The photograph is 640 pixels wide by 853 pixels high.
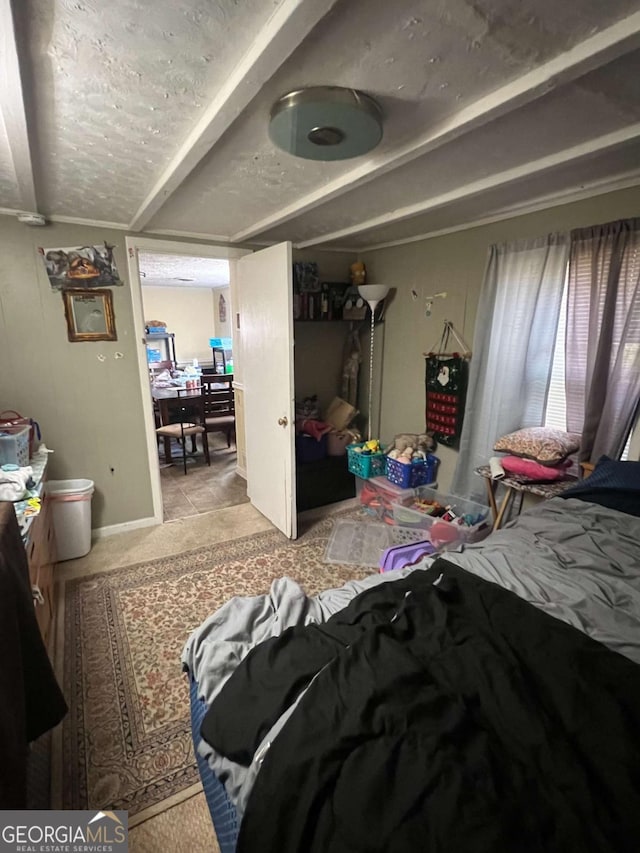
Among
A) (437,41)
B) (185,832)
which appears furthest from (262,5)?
(185,832)

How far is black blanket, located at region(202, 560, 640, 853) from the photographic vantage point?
26.3 inches

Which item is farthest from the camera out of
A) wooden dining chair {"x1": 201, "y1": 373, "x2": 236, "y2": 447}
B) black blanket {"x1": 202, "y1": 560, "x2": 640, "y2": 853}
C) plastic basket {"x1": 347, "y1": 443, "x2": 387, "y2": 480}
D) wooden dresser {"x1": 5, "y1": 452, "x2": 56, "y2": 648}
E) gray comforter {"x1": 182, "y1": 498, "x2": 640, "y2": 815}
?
wooden dining chair {"x1": 201, "y1": 373, "x2": 236, "y2": 447}

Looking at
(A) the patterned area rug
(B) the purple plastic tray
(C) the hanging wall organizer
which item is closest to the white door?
(A) the patterned area rug

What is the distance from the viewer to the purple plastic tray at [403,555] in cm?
214

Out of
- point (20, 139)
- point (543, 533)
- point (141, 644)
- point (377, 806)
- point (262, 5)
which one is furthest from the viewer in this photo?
point (141, 644)

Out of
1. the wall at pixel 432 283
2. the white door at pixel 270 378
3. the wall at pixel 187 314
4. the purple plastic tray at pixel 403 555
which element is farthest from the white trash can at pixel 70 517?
the wall at pixel 187 314

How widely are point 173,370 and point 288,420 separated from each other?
4861 mm

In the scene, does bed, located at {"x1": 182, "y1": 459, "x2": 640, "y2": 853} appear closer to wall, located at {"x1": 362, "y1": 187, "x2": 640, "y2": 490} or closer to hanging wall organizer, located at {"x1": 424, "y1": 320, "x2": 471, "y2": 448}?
hanging wall organizer, located at {"x1": 424, "y1": 320, "x2": 471, "y2": 448}

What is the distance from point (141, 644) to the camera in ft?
6.24

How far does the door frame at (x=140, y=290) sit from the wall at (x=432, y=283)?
1324 mm

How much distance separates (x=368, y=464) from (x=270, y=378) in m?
1.12

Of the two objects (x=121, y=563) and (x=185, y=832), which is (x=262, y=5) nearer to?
(x=185, y=832)

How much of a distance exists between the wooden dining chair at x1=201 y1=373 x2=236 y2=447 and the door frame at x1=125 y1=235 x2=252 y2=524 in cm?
156

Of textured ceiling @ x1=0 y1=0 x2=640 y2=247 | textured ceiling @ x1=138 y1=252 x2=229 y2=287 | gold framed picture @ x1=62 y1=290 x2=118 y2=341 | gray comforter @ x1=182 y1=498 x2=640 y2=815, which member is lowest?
gray comforter @ x1=182 y1=498 x2=640 y2=815
